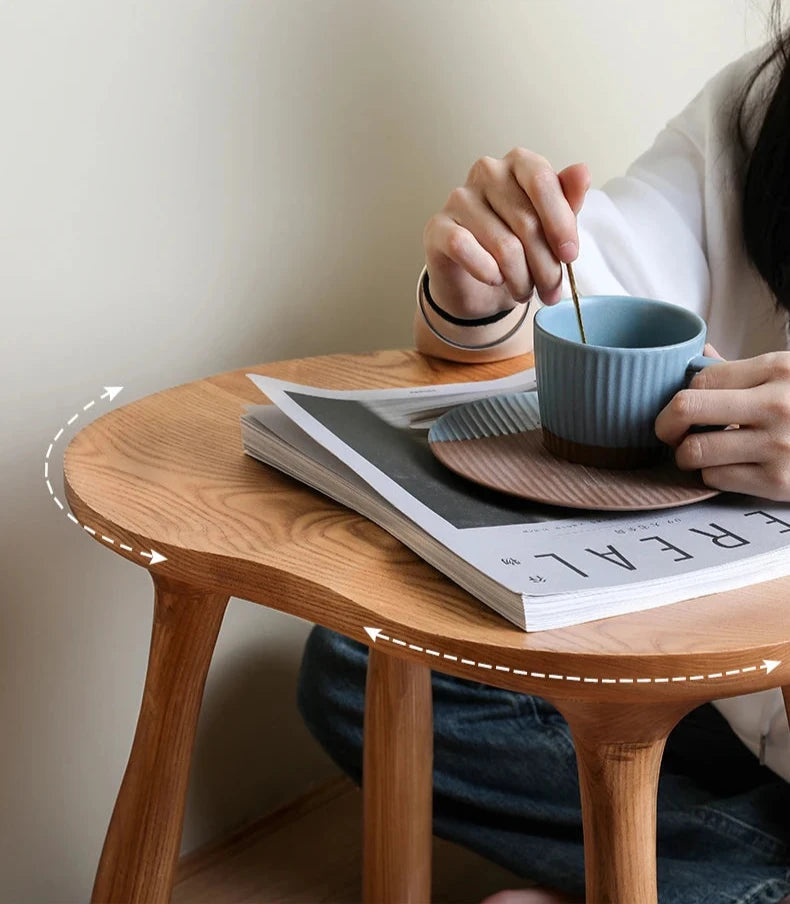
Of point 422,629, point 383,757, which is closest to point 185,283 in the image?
point 383,757

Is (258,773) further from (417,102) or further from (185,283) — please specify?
(417,102)

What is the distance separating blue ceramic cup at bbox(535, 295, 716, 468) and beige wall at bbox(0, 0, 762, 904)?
396 millimetres

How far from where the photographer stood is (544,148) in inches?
46.7

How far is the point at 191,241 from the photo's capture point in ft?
2.97

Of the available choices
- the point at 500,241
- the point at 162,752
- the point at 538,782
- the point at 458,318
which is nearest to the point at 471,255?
the point at 500,241

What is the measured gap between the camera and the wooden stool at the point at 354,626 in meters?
0.45

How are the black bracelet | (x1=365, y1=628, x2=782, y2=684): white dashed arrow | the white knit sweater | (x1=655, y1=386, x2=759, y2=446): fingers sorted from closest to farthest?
(x1=365, y1=628, x2=782, y2=684): white dashed arrow, (x1=655, y1=386, x2=759, y2=446): fingers, the black bracelet, the white knit sweater

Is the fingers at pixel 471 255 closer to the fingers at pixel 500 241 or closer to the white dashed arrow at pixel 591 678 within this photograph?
the fingers at pixel 500 241

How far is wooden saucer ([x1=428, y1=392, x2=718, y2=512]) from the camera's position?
0.54 metres

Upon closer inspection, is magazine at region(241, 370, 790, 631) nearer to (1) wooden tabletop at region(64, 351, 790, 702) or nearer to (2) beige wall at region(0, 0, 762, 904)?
(1) wooden tabletop at region(64, 351, 790, 702)

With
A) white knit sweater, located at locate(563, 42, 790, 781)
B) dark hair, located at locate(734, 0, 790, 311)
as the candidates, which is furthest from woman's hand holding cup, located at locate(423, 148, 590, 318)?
dark hair, located at locate(734, 0, 790, 311)

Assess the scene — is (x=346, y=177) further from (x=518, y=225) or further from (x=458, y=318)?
(x=518, y=225)

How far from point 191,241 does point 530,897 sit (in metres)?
0.57

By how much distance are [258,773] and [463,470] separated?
651 mm
